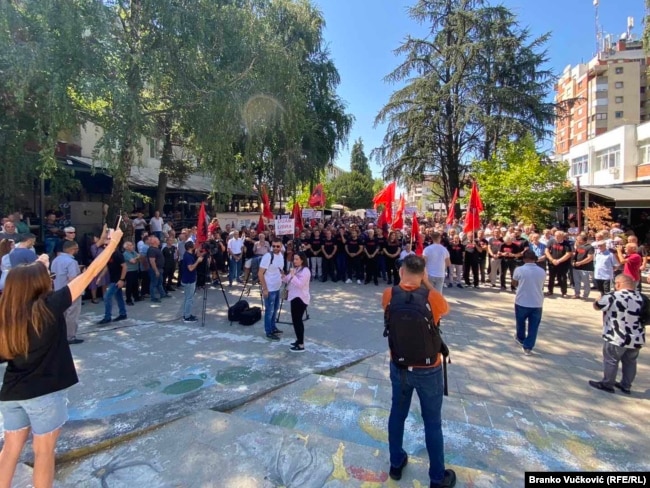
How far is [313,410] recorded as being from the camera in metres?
4.39

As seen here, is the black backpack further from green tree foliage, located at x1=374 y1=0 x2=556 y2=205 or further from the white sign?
green tree foliage, located at x1=374 y1=0 x2=556 y2=205

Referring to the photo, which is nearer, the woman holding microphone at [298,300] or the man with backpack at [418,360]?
the man with backpack at [418,360]

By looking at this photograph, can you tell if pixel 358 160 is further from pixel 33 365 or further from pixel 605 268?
pixel 33 365

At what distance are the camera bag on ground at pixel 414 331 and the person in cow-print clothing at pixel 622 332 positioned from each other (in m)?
3.26

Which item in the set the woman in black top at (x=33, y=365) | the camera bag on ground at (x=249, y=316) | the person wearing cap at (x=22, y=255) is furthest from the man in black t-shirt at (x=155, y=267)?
the woman in black top at (x=33, y=365)

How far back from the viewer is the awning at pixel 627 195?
16.8m

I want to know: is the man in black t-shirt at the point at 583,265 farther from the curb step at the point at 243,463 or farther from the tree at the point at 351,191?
the tree at the point at 351,191

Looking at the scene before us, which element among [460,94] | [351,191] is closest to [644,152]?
[460,94]

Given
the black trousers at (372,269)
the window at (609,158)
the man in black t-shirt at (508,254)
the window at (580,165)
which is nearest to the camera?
the man in black t-shirt at (508,254)

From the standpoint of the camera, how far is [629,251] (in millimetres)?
8102

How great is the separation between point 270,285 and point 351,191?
55.4 meters

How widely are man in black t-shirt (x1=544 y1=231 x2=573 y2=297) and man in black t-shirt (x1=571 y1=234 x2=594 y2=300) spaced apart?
23 centimetres

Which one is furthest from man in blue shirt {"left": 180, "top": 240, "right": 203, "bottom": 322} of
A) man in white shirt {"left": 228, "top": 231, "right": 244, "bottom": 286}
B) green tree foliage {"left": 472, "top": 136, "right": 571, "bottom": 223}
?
green tree foliage {"left": 472, "top": 136, "right": 571, "bottom": 223}

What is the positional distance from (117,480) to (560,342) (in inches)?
275
